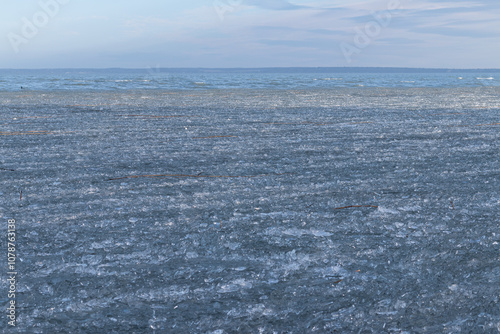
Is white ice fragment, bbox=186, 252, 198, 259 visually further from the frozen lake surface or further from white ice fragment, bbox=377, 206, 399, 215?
white ice fragment, bbox=377, 206, 399, 215

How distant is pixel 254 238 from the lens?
3.55 meters

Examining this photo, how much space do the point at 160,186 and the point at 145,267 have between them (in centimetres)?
215

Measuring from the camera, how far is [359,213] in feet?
13.5

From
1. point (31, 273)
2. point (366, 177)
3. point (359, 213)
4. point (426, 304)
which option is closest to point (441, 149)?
point (366, 177)
